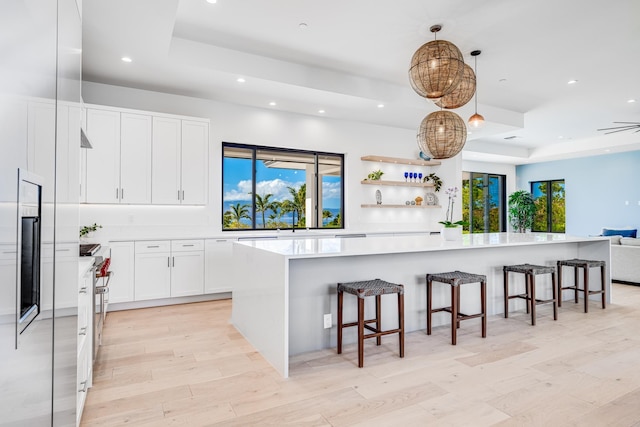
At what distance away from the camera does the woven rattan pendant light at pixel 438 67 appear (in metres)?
2.90

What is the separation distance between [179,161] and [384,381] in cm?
378

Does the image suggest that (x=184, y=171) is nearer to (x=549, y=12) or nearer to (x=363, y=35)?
(x=363, y=35)

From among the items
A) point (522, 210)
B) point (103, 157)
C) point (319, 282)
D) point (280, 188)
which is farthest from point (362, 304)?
point (522, 210)

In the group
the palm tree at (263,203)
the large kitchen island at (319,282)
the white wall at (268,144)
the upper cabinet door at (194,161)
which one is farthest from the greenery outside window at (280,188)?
the large kitchen island at (319,282)

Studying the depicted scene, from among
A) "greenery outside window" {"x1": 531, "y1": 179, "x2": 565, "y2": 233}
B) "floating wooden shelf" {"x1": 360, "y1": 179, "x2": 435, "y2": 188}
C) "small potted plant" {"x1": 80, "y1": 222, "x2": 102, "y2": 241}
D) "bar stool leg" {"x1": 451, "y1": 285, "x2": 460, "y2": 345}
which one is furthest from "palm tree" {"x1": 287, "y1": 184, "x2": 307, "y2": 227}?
"greenery outside window" {"x1": 531, "y1": 179, "x2": 565, "y2": 233}

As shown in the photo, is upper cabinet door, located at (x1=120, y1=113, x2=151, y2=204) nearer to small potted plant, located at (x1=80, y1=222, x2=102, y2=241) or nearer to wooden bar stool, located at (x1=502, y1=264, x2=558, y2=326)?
small potted plant, located at (x1=80, y1=222, x2=102, y2=241)

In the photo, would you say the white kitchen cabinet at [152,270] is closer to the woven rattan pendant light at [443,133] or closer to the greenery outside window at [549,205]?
the woven rattan pendant light at [443,133]

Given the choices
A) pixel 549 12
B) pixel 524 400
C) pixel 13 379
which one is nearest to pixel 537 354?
pixel 524 400

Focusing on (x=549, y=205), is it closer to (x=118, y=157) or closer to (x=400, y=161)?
(x=400, y=161)

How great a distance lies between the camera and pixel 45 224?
38.4 inches

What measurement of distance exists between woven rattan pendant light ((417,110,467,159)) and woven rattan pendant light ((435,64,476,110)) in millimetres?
113

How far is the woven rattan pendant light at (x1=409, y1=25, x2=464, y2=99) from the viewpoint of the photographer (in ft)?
9.51

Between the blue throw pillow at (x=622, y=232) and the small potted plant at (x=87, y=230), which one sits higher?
the small potted plant at (x=87, y=230)

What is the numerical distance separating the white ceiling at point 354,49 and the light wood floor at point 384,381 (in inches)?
112
